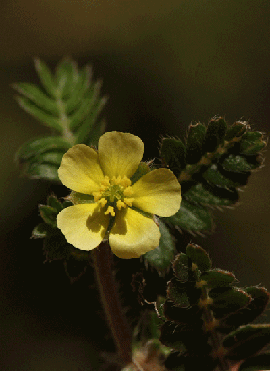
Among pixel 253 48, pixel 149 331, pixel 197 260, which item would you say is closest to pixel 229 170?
pixel 197 260

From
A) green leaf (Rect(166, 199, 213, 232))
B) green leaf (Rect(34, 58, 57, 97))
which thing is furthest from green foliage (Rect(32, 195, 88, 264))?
green leaf (Rect(34, 58, 57, 97))

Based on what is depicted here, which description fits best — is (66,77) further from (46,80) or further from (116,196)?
(116,196)

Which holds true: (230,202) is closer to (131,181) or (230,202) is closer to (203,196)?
(203,196)

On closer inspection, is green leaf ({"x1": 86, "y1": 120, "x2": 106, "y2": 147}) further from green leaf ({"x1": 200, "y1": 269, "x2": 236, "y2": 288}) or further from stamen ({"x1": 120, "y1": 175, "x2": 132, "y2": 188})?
green leaf ({"x1": 200, "y1": 269, "x2": 236, "y2": 288})

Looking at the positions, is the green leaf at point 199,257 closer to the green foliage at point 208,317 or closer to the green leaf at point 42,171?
the green foliage at point 208,317

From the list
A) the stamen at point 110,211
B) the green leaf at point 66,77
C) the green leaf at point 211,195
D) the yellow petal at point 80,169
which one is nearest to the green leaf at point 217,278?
the green leaf at point 211,195

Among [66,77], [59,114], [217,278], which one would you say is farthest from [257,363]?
[66,77]
